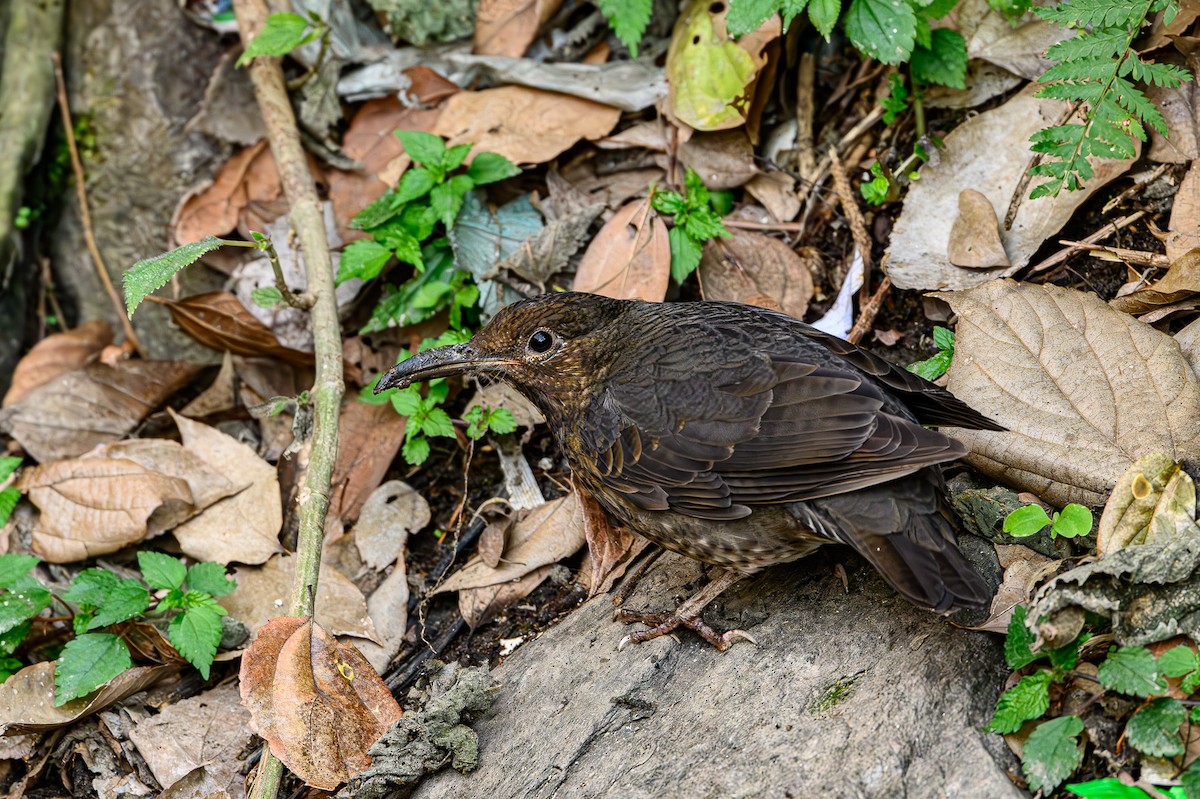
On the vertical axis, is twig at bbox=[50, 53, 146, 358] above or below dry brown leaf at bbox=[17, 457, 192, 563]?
above

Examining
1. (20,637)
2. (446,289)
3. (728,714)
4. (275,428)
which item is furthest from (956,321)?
(20,637)

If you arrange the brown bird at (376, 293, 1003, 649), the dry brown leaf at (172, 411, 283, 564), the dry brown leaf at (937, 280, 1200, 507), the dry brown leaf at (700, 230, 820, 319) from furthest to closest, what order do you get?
the dry brown leaf at (700, 230, 820, 319)
the dry brown leaf at (172, 411, 283, 564)
the dry brown leaf at (937, 280, 1200, 507)
the brown bird at (376, 293, 1003, 649)

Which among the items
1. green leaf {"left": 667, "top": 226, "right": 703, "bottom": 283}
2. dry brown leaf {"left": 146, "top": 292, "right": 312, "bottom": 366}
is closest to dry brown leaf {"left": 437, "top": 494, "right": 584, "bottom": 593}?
green leaf {"left": 667, "top": 226, "right": 703, "bottom": 283}

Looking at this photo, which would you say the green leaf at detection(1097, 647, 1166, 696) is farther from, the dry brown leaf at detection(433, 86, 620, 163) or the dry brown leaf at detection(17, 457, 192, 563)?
the dry brown leaf at detection(17, 457, 192, 563)

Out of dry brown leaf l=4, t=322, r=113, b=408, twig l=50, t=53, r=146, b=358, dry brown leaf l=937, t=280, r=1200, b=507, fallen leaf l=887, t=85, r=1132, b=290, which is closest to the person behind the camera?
dry brown leaf l=937, t=280, r=1200, b=507

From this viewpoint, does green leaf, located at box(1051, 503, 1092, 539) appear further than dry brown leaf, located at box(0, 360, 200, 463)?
No

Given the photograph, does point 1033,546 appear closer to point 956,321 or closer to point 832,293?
point 956,321
